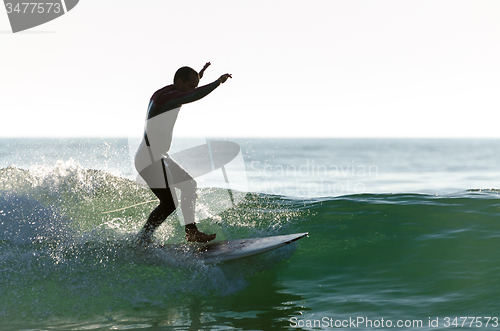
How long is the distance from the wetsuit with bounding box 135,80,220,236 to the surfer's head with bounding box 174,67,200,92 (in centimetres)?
15

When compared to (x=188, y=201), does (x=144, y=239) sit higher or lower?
lower

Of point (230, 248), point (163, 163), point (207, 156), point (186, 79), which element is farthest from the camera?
point (207, 156)

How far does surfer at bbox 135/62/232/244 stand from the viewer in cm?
455

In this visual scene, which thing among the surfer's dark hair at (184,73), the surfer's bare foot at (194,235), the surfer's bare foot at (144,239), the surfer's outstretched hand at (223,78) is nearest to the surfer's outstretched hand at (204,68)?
the surfer's dark hair at (184,73)

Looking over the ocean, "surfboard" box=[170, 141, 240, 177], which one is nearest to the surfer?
the ocean

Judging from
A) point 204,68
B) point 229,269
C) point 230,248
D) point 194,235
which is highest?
point 204,68

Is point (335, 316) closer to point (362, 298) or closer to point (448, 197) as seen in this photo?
point (362, 298)

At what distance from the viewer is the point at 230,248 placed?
5172mm

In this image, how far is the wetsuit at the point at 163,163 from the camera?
179 inches

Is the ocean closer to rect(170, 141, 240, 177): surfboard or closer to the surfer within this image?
rect(170, 141, 240, 177): surfboard

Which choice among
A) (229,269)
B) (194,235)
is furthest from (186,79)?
(229,269)

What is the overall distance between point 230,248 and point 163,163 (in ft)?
4.69

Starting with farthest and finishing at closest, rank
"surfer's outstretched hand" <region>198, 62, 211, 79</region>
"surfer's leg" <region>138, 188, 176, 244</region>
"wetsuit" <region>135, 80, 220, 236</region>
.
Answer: "surfer's outstretched hand" <region>198, 62, 211, 79</region>
"surfer's leg" <region>138, 188, 176, 244</region>
"wetsuit" <region>135, 80, 220, 236</region>

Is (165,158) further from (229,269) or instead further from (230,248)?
(229,269)
